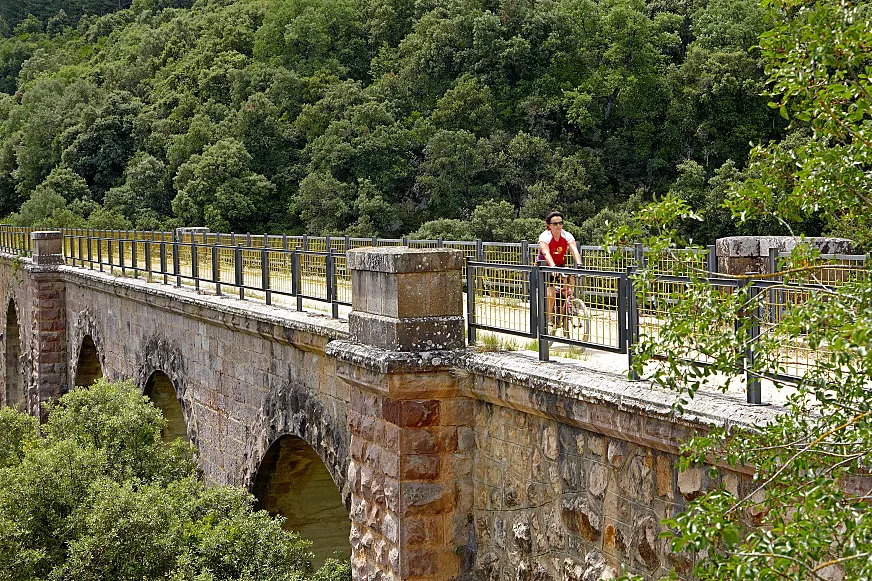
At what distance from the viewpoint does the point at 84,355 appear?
66.9 ft

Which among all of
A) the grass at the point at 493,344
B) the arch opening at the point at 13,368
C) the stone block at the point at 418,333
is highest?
the stone block at the point at 418,333

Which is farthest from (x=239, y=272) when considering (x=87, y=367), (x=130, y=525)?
(x=87, y=367)

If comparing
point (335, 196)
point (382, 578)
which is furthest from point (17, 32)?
point (382, 578)

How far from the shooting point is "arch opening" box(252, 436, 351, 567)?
11.4 m

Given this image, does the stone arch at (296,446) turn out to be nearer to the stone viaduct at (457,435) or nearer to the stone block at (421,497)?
the stone viaduct at (457,435)

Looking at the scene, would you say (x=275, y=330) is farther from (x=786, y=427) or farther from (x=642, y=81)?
(x=642, y=81)

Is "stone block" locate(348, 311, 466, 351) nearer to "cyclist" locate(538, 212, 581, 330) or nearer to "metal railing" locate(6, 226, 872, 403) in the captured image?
"metal railing" locate(6, 226, 872, 403)

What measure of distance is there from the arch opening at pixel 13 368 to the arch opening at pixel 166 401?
14.0m

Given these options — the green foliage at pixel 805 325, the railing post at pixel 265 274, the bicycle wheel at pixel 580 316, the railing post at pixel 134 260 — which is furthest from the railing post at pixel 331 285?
the railing post at pixel 134 260

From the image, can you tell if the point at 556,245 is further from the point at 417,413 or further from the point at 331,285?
the point at 331,285

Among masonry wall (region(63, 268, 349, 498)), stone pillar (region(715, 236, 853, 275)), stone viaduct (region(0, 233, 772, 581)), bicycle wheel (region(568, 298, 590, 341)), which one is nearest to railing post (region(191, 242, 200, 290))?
masonry wall (region(63, 268, 349, 498))

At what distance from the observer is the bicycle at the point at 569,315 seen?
619 cm

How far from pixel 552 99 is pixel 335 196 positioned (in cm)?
1122

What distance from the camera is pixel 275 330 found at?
33.3ft
